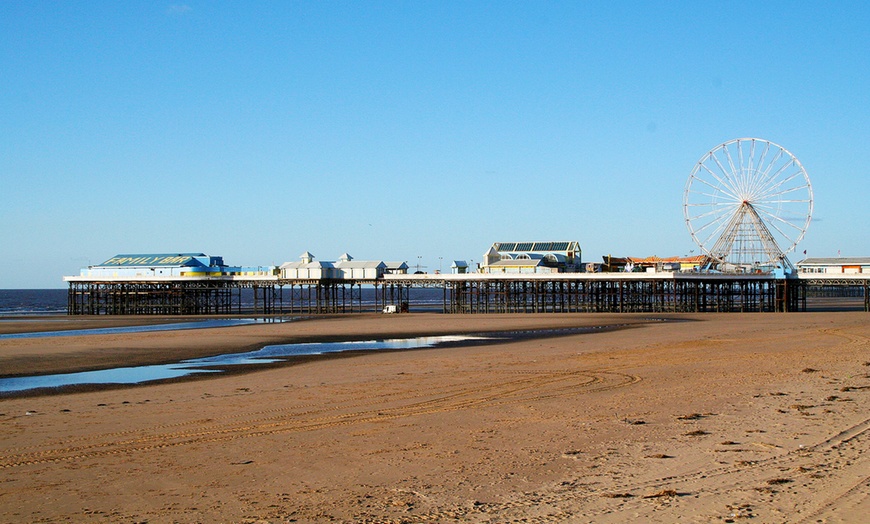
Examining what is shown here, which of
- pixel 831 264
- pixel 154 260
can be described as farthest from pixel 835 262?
pixel 154 260

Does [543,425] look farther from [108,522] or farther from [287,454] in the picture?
[108,522]

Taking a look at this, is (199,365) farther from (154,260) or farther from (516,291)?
(154,260)

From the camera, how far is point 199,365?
25.1m

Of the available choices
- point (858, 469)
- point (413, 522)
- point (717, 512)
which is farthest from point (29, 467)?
point (858, 469)

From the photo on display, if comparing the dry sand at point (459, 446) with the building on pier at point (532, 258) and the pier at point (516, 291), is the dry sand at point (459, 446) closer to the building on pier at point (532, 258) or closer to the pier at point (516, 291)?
the pier at point (516, 291)

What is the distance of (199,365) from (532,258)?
2143 inches

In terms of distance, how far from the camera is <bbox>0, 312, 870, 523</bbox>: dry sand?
329 inches

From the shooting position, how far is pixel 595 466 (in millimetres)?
10008

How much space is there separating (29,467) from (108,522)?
285cm

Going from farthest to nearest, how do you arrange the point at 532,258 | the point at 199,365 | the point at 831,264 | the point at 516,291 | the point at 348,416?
the point at 831,264 → the point at 532,258 → the point at 516,291 → the point at 199,365 → the point at 348,416

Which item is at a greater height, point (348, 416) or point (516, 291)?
point (516, 291)

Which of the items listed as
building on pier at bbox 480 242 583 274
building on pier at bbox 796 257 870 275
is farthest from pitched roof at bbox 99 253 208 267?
building on pier at bbox 796 257 870 275

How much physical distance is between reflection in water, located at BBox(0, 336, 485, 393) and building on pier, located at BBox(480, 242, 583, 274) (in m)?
36.1

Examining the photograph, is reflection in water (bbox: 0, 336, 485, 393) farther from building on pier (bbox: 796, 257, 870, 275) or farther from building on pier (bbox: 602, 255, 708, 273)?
building on pier (bbox: 796, 257, 870, 275)
